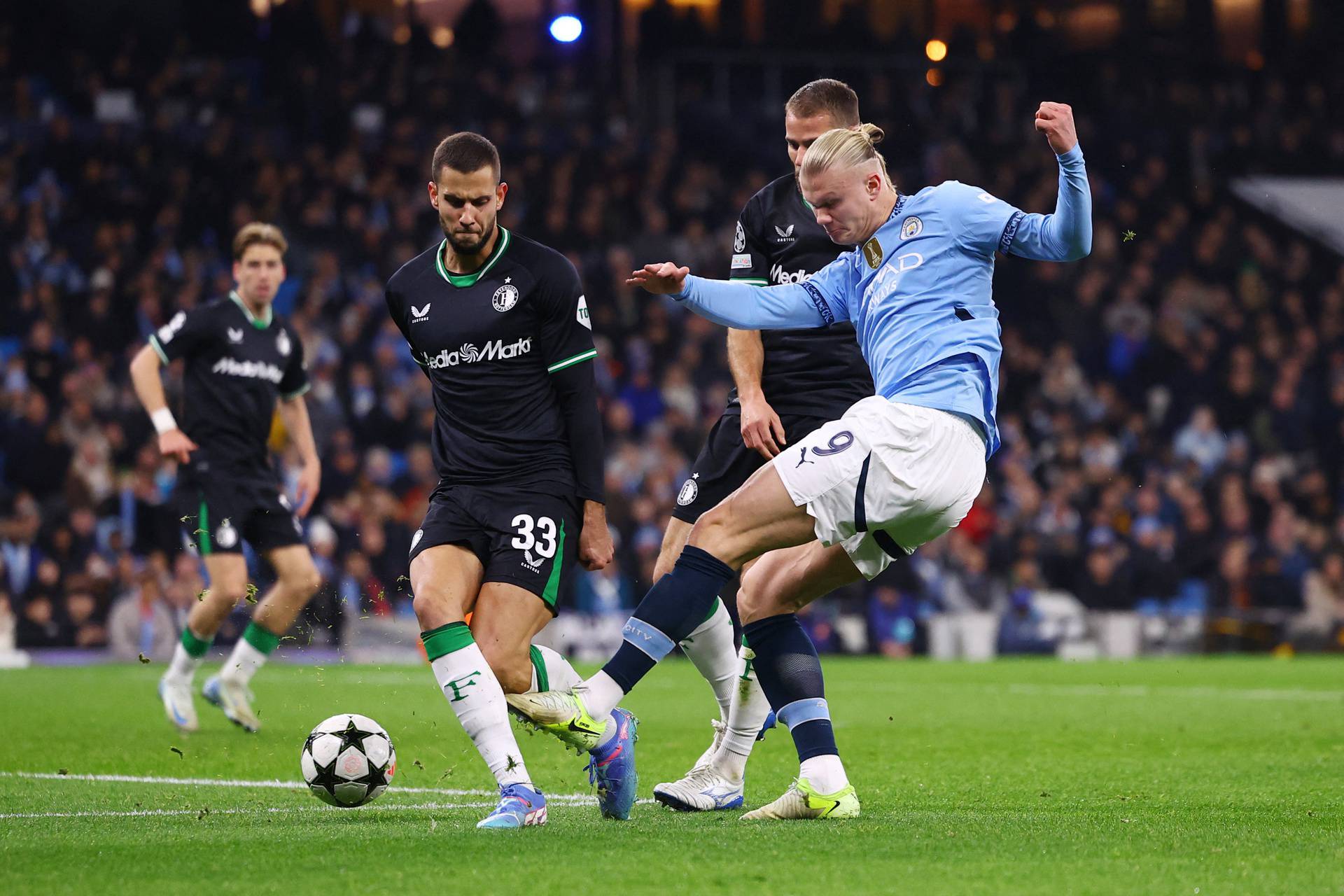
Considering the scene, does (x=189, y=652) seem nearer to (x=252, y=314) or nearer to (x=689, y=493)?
(x=252, y=314)

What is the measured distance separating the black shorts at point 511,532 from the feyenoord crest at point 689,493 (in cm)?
72

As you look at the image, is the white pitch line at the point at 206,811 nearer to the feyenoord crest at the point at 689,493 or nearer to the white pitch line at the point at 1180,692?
the feyenoord crest at the point at 689,493

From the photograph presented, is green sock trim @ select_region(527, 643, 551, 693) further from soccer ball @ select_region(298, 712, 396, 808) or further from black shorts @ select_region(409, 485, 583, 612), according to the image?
soccer ball @ select_region(298, 712, 396, 808)

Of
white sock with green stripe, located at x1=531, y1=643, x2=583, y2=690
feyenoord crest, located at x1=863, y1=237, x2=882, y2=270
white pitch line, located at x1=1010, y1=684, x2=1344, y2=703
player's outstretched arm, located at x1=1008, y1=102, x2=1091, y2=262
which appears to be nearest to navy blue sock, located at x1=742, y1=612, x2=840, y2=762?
white sock with green stripe, located at x1=531, y1=643, x2=583, y2=690

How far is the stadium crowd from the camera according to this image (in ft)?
52.9

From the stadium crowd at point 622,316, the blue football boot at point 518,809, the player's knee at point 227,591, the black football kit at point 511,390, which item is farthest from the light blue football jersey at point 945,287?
the stadium crowd at point 622,316

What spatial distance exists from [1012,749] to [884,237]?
363cm

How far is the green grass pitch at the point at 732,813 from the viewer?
4055 mm

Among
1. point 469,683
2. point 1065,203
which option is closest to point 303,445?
point 469,683

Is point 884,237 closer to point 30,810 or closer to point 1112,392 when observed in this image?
point 30,810

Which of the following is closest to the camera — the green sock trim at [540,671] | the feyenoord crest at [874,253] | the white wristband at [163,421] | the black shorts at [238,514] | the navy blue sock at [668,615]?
the navy blue sock at [668,615]

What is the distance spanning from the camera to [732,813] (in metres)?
5.53

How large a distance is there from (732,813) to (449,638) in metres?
1.14

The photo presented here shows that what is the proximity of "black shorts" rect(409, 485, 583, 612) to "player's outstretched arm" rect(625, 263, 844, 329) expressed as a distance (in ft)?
2.68
